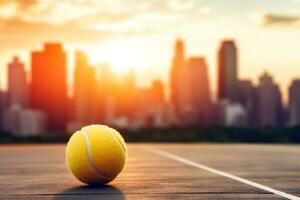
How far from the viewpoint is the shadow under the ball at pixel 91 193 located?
9.73 metres

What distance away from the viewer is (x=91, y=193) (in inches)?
405

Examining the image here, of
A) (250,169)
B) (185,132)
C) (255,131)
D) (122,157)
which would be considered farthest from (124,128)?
(122,157)

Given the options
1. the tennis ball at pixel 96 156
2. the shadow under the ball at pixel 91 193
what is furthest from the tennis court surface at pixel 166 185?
the tennis ball at pixel 96 156

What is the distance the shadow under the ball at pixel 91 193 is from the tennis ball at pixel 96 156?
10.2 inches

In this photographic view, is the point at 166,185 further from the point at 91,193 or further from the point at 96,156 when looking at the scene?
the point at 91,193

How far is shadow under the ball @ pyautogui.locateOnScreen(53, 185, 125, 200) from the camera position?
973 centimetres

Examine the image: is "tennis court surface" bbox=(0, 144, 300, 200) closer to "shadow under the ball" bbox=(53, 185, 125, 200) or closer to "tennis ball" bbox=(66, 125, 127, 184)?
"shadow under the ball" bbox=(53, 185, 125, 200)

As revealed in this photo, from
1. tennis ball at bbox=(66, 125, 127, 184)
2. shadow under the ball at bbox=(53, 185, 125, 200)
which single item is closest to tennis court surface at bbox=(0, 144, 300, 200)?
shadow under the ball at bbox=(53, 185, 125, 200)

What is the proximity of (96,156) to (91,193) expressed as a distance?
4.25ft

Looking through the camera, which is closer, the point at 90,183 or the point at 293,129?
the point at 90,183

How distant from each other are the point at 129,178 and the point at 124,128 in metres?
49.8

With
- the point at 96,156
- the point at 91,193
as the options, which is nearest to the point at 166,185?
the point at 96,156

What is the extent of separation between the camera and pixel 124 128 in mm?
62906

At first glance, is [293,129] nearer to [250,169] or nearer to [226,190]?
[250,169]
